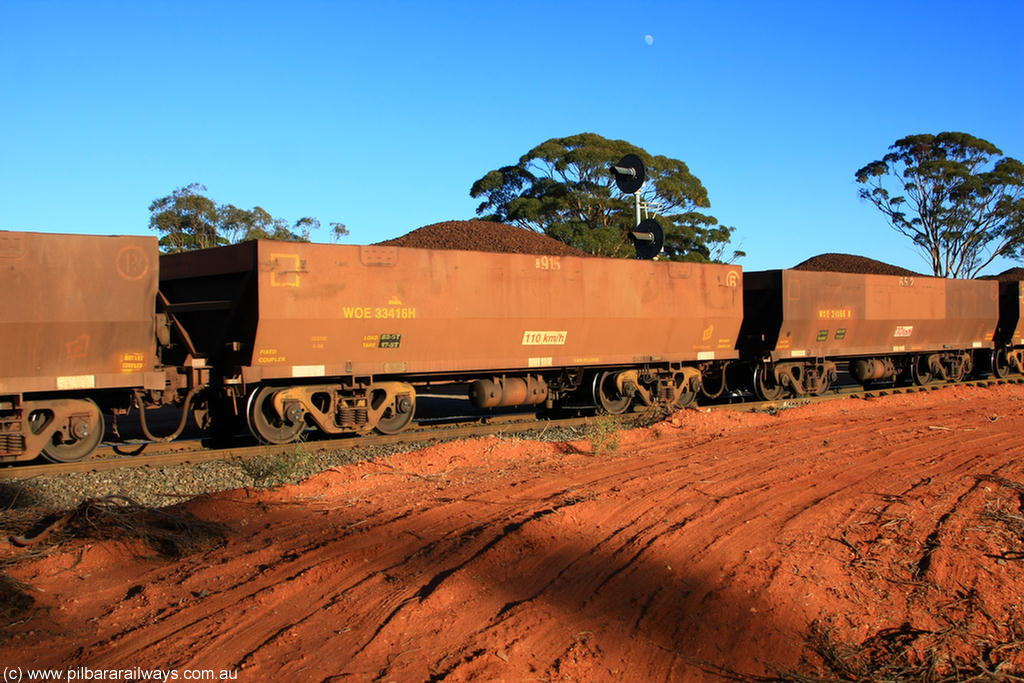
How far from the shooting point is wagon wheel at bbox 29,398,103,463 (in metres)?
10.2

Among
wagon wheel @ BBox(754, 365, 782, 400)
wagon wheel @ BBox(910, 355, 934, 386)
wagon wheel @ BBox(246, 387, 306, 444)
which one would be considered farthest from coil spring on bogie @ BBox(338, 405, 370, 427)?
wagon wheel @ BBox(910, 355, 934, 386)

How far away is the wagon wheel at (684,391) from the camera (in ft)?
52.7

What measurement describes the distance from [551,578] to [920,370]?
20528 millimetres

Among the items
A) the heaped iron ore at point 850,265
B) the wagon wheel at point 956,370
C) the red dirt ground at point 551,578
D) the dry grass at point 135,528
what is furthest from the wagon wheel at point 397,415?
the heaped iron ore at point 850,265

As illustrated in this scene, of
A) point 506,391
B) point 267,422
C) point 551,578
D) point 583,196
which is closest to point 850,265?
point 583,196

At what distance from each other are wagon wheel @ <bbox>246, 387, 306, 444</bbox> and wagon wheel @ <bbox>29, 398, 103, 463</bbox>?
77.1 inches

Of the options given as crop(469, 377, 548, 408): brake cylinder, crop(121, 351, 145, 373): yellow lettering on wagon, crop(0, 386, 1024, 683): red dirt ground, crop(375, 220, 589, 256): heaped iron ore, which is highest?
crop(375, 220, 589, 256): heaped iron ore

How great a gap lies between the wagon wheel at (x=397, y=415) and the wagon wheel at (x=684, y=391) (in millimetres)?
5983

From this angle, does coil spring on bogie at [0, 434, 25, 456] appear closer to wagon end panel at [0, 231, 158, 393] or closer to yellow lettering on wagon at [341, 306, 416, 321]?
wagon end panel at [0, 231, 158, 393]

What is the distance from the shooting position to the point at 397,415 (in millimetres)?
12680

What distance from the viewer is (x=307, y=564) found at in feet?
18.1

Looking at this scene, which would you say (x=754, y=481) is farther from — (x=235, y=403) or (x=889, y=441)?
(x=235, y=403)

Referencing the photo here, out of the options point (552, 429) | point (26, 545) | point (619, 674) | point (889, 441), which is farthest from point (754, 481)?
point (26, 545)

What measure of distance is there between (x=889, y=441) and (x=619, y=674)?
7.74 metres
